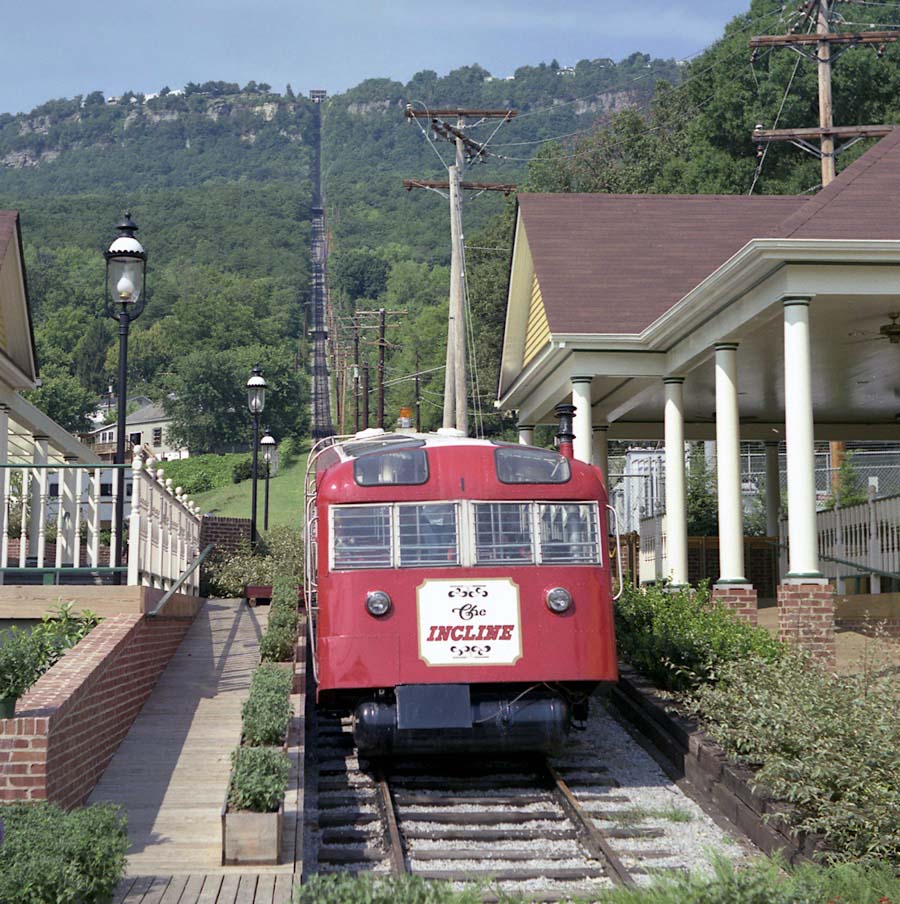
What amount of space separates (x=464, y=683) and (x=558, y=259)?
41.2 feet

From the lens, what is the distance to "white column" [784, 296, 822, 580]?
14.1 metres

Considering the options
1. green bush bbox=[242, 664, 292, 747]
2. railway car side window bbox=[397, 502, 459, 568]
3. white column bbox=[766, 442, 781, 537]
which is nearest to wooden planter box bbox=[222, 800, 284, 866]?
green bush bbox=[242, 664, 292, 747]

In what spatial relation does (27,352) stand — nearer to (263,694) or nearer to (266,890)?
(263,694)

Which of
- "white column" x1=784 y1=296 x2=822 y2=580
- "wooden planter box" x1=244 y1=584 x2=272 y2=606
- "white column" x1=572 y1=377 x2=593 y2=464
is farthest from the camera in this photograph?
"wooden planter box" x1=244 y1=584 x2=272 y2=606

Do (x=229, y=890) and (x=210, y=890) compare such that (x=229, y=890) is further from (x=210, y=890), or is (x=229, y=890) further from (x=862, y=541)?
(x=862, y=541)

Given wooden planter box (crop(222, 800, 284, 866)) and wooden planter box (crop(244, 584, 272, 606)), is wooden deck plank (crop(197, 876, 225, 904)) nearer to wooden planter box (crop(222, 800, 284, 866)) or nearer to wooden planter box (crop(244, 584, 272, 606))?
wooden planter box (crop(222, 800, 284, 866))

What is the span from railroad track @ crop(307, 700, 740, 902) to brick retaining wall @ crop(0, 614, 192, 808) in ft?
5.88

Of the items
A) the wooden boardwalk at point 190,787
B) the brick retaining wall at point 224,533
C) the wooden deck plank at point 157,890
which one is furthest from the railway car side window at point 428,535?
the brick retaining wall at point 224,533

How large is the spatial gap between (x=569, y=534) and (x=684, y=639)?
257 centimetres

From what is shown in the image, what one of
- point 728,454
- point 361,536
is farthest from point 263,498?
point 361,536

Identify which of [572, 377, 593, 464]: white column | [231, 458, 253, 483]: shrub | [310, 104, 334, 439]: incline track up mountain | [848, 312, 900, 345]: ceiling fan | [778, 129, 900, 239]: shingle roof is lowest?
[572, 377, 593, 464]: white column

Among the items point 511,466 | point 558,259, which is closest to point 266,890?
point 511,466

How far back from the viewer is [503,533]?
11.5 metres

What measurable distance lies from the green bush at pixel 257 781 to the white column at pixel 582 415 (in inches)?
458
